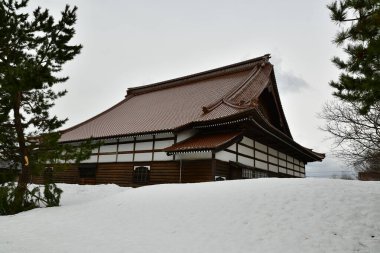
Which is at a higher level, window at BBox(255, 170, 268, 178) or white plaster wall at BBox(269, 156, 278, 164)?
white plaster wall at BBox(269, 156, 278, 164)

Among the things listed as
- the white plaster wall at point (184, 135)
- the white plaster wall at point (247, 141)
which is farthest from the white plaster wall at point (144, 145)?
the white plaster wall at point (247, 141)

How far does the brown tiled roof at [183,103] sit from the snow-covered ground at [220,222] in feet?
18.4

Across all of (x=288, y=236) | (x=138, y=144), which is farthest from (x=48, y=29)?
(x=288, y=236)

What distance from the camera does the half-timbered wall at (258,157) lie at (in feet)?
48.1

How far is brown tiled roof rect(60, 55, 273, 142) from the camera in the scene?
52.9ft

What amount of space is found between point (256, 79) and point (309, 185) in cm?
1168

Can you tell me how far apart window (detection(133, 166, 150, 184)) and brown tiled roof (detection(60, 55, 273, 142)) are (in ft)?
6.44

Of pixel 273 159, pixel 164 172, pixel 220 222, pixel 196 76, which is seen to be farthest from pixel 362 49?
pixel 196 76

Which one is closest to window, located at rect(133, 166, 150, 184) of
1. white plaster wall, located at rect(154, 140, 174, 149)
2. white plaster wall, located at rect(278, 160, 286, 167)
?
white plaster wall, located at rect(154, 140, 174, 149)

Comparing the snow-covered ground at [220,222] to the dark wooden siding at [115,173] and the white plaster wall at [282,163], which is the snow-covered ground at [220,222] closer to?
the dark wooden siding at [115,173]

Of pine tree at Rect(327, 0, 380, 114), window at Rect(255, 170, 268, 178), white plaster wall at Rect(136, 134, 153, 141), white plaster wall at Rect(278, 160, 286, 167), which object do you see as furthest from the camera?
white plaster wall at Rect(278, 160, 286, 167)

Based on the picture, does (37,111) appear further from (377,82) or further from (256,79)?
(256,79)

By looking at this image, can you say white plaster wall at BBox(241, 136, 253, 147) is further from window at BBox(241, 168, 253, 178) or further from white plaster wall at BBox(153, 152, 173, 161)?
white plaster wall at BBox(153, 152, 173, 161)

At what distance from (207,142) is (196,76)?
11.4 m
